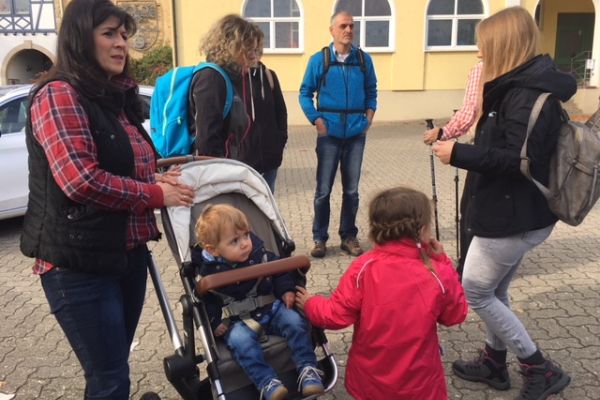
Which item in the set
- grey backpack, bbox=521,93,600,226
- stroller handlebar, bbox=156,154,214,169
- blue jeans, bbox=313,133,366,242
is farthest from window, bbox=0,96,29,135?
grey backpack, bbox=521,93,600,226

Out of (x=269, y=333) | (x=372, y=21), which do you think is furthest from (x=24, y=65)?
(x=269, y=333)

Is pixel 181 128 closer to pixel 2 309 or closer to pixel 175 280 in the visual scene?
pixel 175 280

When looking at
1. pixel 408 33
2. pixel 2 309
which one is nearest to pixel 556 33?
pixel 408 33

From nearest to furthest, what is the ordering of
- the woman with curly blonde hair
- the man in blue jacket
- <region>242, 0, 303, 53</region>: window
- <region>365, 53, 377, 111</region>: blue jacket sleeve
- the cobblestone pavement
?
the cobblestone pavement, the woman with curly blonde hair, the man in blue jacket, <region>365, 53, 377, 111</region>: blue jacket sleeve, <region>242, 0, 303, 53</region>: window

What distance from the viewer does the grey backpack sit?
9.13 feet

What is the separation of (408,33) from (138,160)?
15.8 metres

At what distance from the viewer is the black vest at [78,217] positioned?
2.10 metres

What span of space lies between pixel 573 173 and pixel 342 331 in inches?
78.0

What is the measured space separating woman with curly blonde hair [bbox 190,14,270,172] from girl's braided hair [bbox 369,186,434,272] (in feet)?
5.86

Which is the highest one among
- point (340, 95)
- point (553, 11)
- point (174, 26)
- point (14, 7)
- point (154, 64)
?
point (14, 7)

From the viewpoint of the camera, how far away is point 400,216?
2361mm

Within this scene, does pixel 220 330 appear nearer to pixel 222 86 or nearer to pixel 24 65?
pixel 222 86

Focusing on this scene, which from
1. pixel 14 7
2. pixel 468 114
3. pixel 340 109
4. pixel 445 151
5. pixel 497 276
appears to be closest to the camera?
pixel 445 151

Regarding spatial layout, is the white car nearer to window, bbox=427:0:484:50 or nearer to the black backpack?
the black backpack
